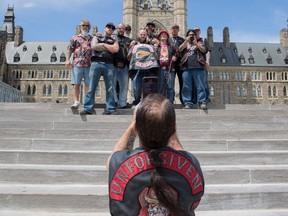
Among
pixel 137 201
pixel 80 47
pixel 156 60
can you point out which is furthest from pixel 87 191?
pixel 80 47

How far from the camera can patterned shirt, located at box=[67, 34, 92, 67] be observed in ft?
20.0

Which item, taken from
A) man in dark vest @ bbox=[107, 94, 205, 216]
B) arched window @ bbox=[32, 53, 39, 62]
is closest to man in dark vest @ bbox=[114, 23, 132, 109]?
man in dark vest @ bbox=[107, 94, 205, 216]

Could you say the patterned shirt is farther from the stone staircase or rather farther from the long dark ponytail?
the long dark ponytail

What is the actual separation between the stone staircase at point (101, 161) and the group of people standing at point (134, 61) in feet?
1.96

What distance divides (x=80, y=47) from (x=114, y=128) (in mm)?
2193

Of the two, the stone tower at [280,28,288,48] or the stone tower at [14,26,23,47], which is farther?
the stone tower at [280,28,288,48]

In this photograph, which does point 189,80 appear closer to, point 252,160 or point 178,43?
point 178,43

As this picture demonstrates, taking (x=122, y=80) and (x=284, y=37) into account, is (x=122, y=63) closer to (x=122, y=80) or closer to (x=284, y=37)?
(x=122, y=80)

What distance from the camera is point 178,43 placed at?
6852 millimetres

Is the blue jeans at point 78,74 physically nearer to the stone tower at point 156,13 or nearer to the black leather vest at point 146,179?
the black leather vest at point 146,179

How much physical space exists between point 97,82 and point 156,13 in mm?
47518

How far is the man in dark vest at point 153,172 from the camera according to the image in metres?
1.33

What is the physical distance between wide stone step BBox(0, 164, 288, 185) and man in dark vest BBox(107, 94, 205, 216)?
195cm

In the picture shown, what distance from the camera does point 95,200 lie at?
279 cm
